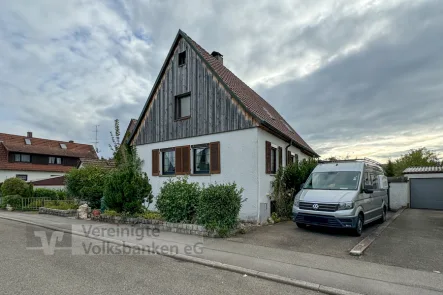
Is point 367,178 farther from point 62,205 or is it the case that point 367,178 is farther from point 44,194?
point 44,194

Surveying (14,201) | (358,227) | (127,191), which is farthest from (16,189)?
(358,227)

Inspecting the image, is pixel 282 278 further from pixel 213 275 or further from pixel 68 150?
pixel 68 150

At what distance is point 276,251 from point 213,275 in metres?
2.11

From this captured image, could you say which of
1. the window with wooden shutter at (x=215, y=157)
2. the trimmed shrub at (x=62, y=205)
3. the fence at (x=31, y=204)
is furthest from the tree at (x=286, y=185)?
the fence at (x=31, y=204)

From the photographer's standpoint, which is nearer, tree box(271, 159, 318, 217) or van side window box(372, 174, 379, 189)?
van side window box(372, 174, 379, 189)

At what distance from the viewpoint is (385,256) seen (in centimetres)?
630

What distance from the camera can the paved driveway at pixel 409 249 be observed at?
586cm

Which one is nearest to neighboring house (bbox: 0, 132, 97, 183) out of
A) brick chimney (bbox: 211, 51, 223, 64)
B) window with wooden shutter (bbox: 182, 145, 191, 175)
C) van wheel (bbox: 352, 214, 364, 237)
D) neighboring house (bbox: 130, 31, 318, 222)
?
neighboring house (bbox: 130, 31, 318, 222)

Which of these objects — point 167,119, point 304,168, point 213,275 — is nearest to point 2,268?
point 213,275

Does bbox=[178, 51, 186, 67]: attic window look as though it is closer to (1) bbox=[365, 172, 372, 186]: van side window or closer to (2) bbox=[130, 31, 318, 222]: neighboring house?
(2) bbox=[130, 31, 318, 222]: neighboring house

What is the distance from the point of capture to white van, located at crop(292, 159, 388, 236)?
814 cm

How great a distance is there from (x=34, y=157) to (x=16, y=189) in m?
20.1

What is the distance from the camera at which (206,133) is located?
1242 centimetres

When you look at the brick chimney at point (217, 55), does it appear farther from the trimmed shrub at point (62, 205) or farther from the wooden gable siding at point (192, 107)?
the trimmed shrub at point (62, 205)
